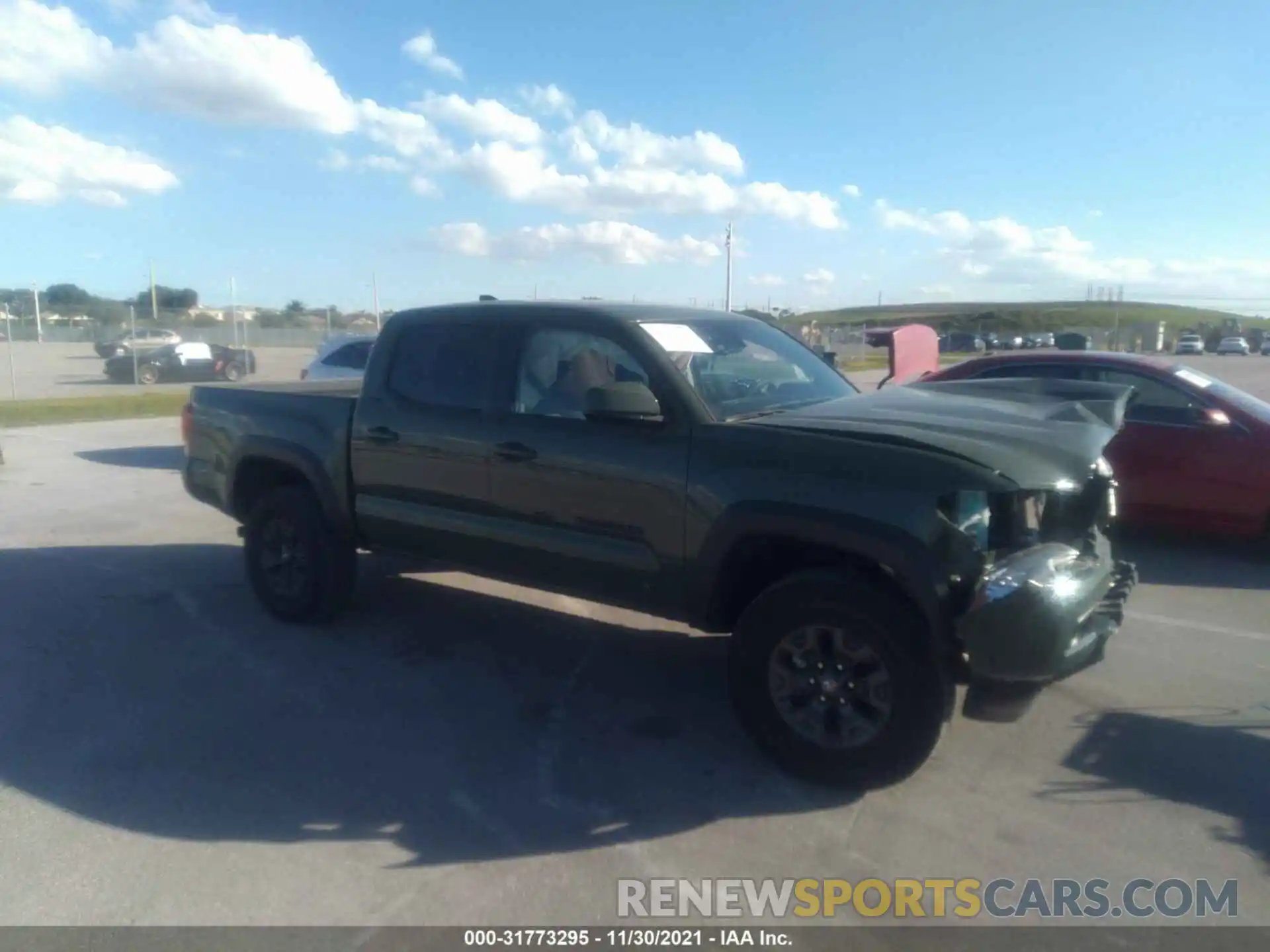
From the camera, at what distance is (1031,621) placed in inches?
151

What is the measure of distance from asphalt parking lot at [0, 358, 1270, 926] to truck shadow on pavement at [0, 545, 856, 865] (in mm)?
17

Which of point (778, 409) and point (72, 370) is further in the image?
point (72, 370)

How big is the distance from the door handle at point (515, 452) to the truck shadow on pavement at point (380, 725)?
120 cm

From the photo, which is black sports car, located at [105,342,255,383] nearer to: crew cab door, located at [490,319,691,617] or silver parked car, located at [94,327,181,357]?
silver parked car, located at [94,327,181,357]

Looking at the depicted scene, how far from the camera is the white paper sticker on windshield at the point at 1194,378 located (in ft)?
27.2

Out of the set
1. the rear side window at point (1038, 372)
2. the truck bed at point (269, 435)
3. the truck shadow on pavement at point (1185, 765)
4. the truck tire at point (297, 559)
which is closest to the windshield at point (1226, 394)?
the rear side window at point (1038, 372)

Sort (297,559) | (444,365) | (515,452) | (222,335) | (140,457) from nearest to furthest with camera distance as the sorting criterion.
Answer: (515,452), (444,365), (297,559), (140,457), (222,335)

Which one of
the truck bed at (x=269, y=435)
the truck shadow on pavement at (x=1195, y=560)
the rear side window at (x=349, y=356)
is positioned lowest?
the truck shadow on pavement at (x=1195, y=560)

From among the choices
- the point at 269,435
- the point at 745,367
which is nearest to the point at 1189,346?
the point at 745,367

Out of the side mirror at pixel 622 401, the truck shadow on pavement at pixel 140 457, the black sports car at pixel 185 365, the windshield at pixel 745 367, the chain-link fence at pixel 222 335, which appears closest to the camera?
the side mirror at pixel 622 401

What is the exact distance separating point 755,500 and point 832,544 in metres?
0.38

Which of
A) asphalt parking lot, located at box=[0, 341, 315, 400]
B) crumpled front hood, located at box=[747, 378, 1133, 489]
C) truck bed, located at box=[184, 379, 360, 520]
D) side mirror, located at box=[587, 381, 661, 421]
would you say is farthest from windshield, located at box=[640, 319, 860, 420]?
asphalt parking lot, located at box=[0, 341, 315, 400]

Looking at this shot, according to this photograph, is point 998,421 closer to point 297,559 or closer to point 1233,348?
point 297,559

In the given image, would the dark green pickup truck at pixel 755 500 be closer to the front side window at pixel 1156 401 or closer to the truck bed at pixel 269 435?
the truck bed at pixel 269 435
